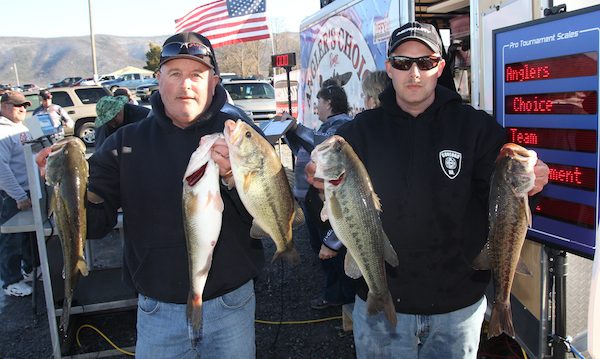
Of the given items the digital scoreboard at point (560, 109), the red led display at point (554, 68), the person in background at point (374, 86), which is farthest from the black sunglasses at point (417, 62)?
the person in background at point (374, 86)

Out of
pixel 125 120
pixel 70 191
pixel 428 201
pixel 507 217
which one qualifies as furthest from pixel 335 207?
pixel 125 120

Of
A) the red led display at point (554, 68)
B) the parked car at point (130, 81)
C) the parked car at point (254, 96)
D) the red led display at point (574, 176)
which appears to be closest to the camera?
the red led display at point (554, 68)

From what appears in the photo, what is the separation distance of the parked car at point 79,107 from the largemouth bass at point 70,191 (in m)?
17.7

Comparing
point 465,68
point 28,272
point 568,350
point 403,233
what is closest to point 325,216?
point 403,233

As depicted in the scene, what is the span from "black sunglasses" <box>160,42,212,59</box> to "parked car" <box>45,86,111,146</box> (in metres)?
17.7

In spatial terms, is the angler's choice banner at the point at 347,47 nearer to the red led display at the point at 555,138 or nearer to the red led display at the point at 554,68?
the red led display at the point at 554,68

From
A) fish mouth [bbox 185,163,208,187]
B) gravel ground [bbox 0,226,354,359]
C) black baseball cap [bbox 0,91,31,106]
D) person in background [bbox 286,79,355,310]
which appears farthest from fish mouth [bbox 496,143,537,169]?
black baseball cap [bbox 0,91,31,106]

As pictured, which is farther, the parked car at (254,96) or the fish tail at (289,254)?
the parked car at (254,96)

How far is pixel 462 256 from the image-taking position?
2.43 m

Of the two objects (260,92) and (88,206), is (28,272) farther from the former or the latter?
(260,92)

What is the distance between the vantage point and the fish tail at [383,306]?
2.29 m

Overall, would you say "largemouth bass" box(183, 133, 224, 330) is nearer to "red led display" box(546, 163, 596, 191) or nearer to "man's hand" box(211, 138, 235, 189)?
"man's hand" box(211, 138, 235, 189)

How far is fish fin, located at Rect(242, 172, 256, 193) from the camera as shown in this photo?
2143mm

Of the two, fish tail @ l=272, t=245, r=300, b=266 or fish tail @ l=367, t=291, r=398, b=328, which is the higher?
fish tail @ l=272, t=245, r=300, b=266
